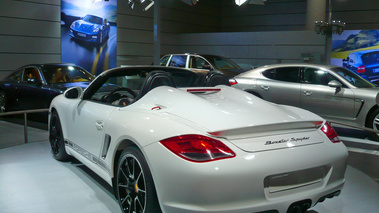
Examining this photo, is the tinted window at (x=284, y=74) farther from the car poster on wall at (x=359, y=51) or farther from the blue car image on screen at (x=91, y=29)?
the blue car image on screen at (x=91, y=29)

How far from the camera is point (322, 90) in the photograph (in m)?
6.99

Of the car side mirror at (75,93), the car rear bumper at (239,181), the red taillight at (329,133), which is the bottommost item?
the car rear bumper at (239,181)

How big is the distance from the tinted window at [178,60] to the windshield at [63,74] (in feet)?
14.6

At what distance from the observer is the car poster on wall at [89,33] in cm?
1385

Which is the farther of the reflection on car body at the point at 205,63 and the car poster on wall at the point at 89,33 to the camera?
the car poster on wall at the point at 89,33

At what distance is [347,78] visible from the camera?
6953 mm

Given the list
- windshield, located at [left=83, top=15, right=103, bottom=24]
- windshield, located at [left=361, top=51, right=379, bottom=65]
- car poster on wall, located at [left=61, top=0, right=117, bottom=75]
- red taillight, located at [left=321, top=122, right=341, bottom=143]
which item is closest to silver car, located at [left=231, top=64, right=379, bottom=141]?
red taillight, located at [left=321, top=122, right=341, bottom=143]

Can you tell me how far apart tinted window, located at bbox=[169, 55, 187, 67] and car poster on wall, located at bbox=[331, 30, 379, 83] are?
6.12 meters

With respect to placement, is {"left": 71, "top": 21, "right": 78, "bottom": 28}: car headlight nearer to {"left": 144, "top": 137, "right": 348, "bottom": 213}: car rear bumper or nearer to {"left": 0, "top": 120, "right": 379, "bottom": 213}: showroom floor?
{"left": 0, "top": 120, "right": 379, "bottom": 213}: showroom floor

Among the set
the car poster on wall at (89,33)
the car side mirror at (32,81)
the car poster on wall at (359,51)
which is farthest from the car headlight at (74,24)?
the car poster on wall at (359,51)

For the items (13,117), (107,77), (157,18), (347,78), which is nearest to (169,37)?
(157,18)

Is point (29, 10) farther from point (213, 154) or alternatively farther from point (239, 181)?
point (239, 181)

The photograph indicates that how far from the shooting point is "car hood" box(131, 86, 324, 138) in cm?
256

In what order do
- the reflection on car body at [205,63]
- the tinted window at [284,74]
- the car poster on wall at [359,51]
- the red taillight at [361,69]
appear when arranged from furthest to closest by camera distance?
1. the red taillight at [361,69]
2. the car poster on wall at [359,51]
3. the reflection on car body at [205,63]
4. the tinted window at [284,74]
